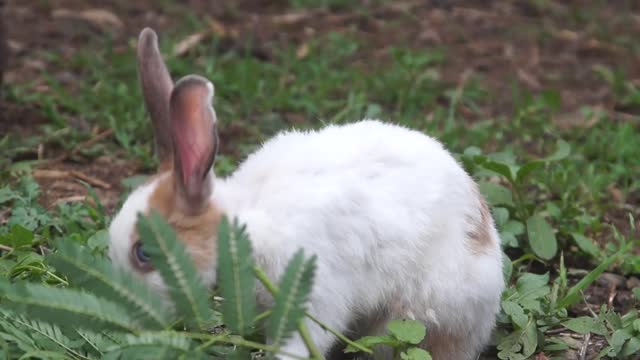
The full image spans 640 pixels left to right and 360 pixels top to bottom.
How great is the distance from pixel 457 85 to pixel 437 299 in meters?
3.21

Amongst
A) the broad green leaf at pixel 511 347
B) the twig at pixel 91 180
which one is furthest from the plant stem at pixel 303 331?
the twig at pixel 91 180

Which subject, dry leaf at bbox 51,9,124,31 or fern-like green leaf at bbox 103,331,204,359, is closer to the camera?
fern-like green leaf at bbox 103,331,204,359

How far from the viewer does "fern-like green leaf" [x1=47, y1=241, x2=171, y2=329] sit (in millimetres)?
2596

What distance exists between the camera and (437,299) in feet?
10.1

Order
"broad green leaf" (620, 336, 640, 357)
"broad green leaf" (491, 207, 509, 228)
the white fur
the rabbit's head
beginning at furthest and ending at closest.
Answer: "broad green leaf" (491, 207, 509, 228), "broad green leaf" (620, 336, 640, 357), the white fur, the rabbit's head

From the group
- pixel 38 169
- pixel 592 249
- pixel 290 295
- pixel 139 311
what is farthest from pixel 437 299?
pixel 38 169

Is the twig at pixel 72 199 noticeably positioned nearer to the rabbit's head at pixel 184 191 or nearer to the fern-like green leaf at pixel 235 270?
the rabbit's head at pixel 184 191

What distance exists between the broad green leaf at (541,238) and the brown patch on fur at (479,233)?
2.53ft

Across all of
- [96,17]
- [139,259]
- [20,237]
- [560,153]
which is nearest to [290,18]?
[96,17]

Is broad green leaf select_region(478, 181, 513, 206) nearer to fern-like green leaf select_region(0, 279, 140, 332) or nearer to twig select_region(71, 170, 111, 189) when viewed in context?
twig select_region(71, 170, 111, 189)

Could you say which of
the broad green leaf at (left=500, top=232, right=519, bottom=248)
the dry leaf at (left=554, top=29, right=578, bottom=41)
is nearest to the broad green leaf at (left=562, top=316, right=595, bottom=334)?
the broad green leaf at (left=500, top=232, right=519, bottom=248)

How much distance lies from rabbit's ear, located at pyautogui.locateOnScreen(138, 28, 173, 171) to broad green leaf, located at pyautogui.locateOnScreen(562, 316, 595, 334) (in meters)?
1.33

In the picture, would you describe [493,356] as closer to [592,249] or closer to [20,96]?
[592,249]

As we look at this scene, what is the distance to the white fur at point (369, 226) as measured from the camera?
291 cm
